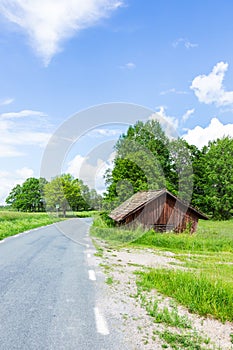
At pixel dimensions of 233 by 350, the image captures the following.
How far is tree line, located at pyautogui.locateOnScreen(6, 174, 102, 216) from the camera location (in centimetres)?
3697

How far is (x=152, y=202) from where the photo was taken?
90.0 feet

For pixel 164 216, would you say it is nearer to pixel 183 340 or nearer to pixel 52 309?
pixel 52 309

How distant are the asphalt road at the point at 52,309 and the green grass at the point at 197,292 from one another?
157 centimetres

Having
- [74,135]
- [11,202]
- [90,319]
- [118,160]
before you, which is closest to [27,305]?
[90,319]

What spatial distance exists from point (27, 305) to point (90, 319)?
57.2 inches

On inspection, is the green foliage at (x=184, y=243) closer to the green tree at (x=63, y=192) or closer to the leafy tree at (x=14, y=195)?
the green tree at (x=63, y=192)

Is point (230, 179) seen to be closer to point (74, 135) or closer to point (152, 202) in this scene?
point (152, 202)

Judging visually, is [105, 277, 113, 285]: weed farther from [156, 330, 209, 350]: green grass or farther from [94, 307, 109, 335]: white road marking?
[156, 330, 209, 350]: green grass

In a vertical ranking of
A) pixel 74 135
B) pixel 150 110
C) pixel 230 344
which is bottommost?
pixel 230 344

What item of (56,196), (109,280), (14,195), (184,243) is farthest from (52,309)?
(14,195)

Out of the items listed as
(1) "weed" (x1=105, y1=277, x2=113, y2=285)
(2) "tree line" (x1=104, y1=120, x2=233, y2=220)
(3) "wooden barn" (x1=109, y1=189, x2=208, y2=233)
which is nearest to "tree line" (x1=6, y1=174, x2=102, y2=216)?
(3) "wooden barn" (x1=109, y1=189, x2=208, y2=233)

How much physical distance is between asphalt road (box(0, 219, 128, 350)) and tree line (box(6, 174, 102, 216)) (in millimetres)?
17633

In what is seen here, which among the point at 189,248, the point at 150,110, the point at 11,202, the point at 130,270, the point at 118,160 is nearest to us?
the point at 130,270

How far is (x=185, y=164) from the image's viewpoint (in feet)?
203
